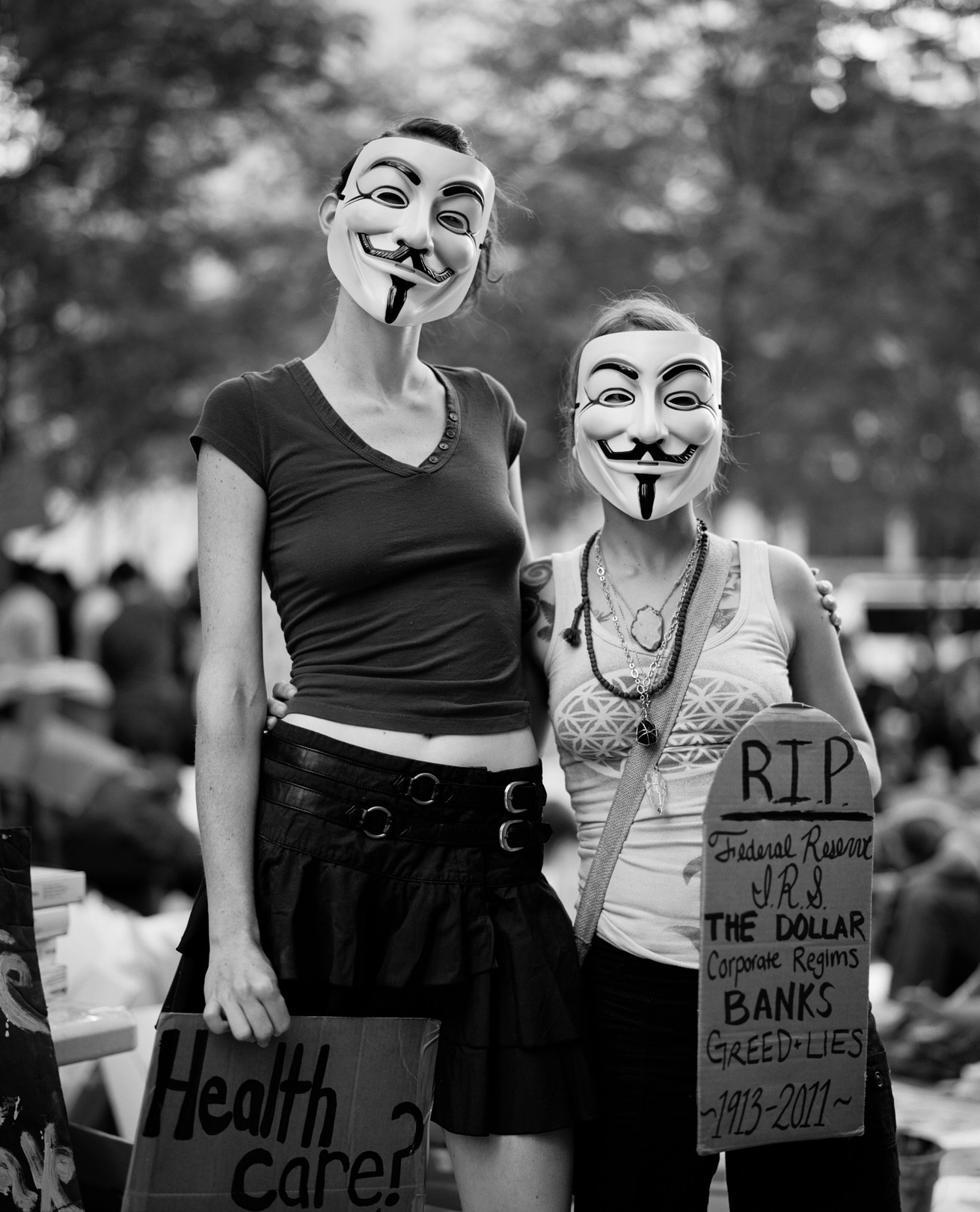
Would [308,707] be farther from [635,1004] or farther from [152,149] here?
[152,149]

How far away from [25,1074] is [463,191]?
151 cm

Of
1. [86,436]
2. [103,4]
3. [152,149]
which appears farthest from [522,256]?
[86,436]

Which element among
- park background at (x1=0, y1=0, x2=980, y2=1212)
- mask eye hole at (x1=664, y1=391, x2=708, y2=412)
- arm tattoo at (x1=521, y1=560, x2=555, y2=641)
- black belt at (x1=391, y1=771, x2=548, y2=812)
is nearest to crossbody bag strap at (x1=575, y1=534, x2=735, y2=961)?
black belt at (x1=391, y1=771, x2=548, y2=812)

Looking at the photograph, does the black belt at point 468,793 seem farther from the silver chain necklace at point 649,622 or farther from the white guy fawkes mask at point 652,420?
the white guy fawkes mask at point 652,420

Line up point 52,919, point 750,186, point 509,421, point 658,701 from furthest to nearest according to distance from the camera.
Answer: point 750,186
point 52,919
point 509,421
point 658,701

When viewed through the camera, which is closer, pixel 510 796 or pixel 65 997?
pixel 510 796

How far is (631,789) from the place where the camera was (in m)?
2.19

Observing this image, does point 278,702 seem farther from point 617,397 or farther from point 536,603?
point 617,397

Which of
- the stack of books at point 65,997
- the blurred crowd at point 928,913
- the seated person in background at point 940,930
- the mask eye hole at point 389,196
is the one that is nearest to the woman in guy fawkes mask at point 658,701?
the mask eye hole at point 389,196

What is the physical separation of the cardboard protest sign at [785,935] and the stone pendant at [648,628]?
25 centimetres

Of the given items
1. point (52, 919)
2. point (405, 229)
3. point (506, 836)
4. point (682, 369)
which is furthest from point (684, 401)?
point (52, 919)

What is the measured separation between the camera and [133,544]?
800 inches

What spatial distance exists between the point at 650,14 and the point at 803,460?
4.52 m

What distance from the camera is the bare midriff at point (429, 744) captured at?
2086 mm
